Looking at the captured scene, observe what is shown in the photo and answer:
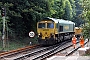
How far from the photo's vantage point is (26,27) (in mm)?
32531

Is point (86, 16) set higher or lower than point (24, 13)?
higher

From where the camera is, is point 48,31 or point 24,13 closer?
point 48,31

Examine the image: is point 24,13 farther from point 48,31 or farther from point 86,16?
point 86,16

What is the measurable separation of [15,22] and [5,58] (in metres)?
11.5

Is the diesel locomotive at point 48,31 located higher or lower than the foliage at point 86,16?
lower

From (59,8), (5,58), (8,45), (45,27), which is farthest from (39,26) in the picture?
(59,8)

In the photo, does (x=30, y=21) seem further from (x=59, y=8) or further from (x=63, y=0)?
(x=63, y=0)

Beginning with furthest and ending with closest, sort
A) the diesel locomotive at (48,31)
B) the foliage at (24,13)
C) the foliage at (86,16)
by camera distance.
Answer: the diesel locomotive at (48,31) → the foliage at (24,13) → the foliage at (86,16)

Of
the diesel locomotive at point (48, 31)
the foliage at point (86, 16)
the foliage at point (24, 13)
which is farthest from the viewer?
the diesel locomotive at point (48, 31)

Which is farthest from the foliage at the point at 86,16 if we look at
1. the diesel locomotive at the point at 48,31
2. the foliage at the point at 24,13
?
the diesel locomotive at the point at 48,31

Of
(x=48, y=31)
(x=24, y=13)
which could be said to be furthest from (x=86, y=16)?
(x=24, y=13)

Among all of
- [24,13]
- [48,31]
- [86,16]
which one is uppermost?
[86,16]

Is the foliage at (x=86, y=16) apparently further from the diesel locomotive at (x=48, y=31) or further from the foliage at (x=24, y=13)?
the diesel locomotive at (x=48, y=31)

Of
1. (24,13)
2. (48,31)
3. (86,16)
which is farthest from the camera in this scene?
(24,13)
